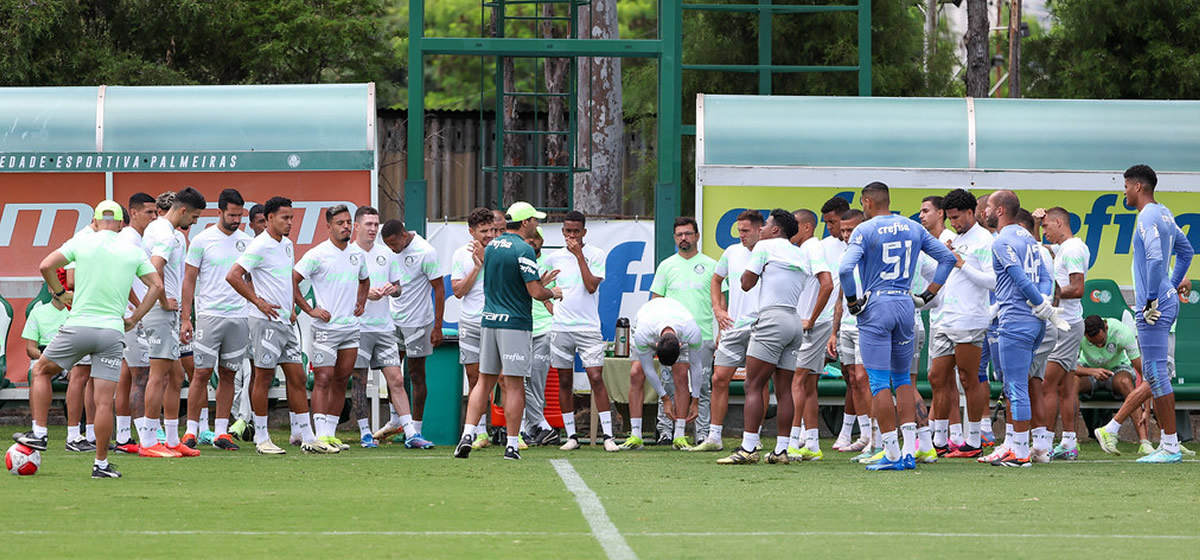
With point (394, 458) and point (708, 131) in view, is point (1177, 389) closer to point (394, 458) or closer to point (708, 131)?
point (708, 131)

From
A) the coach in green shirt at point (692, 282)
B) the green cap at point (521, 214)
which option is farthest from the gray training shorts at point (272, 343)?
the coach in green shirt at point (692, 282)

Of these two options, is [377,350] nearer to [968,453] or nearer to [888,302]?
[888,302]

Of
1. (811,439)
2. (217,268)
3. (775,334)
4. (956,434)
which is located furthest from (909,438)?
(217,268)

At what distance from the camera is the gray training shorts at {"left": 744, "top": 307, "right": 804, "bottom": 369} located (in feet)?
38.2

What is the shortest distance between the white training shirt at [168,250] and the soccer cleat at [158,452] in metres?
1.18

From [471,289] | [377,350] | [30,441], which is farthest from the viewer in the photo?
[471,289]

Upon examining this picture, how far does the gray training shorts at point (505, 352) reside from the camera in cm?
1210

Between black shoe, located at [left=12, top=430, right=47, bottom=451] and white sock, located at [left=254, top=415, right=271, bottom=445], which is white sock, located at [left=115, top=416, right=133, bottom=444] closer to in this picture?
white sock, located at [left=254, top=415, right=271, bottom=445]

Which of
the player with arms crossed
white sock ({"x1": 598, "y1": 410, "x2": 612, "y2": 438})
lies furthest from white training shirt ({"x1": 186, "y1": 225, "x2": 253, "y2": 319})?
the player with arms crossed

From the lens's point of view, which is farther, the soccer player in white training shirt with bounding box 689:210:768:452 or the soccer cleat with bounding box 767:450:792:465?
the soccer player in white training shirt with bounding box 689:210:768:452

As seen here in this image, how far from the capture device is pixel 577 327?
1398cm

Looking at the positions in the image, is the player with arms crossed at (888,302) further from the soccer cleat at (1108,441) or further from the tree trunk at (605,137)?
the tree trunk at (605,137)

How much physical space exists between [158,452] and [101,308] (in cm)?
221

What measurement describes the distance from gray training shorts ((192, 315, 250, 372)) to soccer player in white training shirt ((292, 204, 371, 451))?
538 mm
